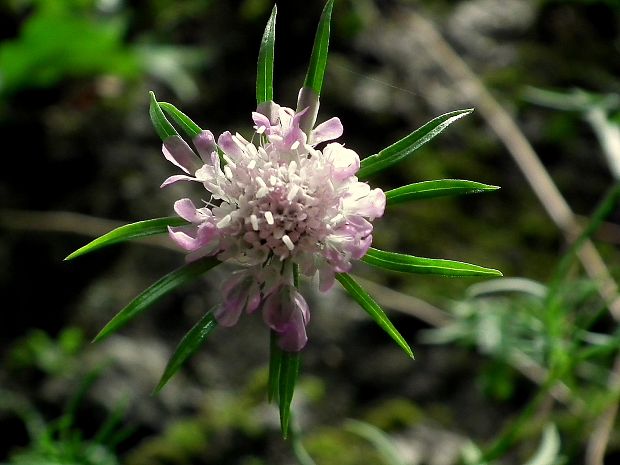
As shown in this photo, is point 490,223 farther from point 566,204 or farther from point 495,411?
point 495,411

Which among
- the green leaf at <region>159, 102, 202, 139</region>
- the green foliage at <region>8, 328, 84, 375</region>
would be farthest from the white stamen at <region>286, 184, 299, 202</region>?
the green foliage at <region>8, 328, 84, 375</region>

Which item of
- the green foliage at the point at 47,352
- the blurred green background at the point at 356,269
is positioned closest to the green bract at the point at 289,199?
the blurred green background at the point at 356,269

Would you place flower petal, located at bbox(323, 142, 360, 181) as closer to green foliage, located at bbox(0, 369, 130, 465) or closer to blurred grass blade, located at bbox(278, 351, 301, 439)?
blurred grass blade, located at bbox(278, 351, 301, 439)

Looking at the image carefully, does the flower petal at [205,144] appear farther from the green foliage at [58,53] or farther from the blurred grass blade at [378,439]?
the green foliage at [58,53]

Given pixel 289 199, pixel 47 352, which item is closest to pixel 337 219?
pixel 289 199

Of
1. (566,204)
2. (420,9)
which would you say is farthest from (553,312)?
(420,9)

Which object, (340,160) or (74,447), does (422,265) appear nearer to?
(340,160)
